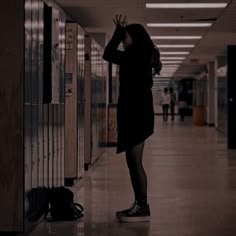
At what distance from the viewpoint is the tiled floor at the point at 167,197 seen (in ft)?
20.9

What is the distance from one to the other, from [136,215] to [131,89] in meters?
1.31

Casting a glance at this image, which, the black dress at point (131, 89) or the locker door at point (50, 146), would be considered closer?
the black dress at point (131, 89)

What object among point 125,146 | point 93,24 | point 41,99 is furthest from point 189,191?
point 93,24

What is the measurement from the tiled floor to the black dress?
88 cm

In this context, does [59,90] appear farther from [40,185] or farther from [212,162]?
[212,162]

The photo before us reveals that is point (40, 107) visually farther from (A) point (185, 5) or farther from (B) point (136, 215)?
(A) point (185, 5)

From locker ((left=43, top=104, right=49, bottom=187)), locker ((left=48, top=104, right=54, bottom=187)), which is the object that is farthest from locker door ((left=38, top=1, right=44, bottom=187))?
locker ((left=48, top=104, right=54, bottom=187))

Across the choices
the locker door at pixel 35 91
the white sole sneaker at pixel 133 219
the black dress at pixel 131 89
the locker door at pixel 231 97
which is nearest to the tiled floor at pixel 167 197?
the white sole sneaker at pixel 133 219

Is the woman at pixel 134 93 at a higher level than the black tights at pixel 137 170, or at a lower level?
higher

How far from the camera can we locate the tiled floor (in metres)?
6.37

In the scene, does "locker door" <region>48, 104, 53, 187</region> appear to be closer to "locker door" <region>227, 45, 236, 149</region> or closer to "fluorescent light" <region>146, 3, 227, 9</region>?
"fluorescent light" <region>146, 3, 227, 9</region>

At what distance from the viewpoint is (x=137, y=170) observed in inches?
266

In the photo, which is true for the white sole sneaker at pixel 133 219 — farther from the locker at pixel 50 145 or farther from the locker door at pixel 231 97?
the locker door at pixel 231 97

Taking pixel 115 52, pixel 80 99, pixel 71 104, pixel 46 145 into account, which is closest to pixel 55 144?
pixel 46 145
